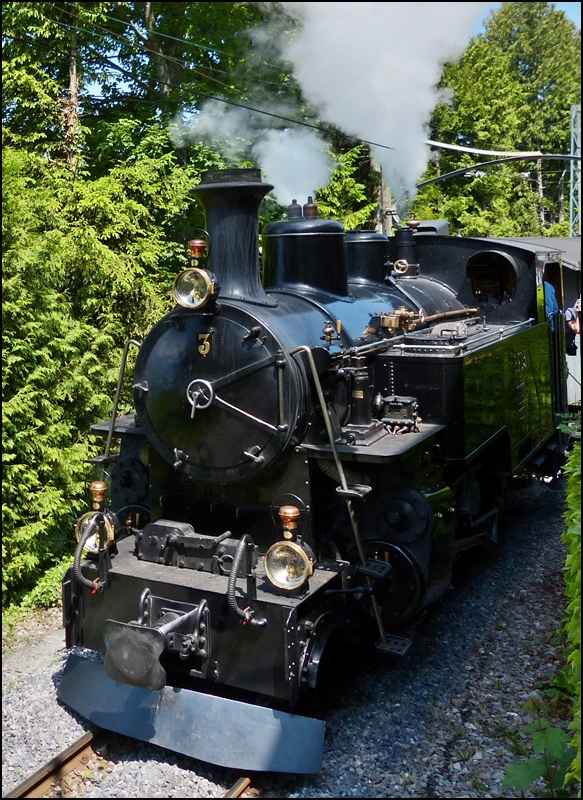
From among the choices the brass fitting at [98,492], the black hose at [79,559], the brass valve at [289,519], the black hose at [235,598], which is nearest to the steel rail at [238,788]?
the black hose at [235,598]

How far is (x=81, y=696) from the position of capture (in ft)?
13.1

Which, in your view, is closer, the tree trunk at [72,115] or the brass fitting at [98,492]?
the brass fitting at [98,492]

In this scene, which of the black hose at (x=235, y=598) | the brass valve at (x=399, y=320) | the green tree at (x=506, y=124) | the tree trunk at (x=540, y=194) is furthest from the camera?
the tree trunk at (x=540, y=194)

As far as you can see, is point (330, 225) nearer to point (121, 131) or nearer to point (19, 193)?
point (19, 193)

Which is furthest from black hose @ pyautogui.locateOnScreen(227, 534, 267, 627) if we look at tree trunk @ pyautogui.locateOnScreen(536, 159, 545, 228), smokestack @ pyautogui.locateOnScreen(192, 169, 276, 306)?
tree trunk @ pyautogui.locateOnScreen(536, 159, 545, 228)

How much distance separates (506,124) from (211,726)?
1362 cm

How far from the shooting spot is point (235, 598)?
360cm

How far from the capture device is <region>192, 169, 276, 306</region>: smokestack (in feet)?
13.9

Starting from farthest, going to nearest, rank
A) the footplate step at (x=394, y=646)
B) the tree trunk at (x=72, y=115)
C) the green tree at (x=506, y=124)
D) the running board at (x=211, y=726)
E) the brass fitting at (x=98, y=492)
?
1. the tree trunk at (x=72, y=115)
2. the green tree at (x=506, y=124)
3. the brass fitting at (x=98, y=492)
4. the footplate step at (x=394, y=646)
5. the running board at (x=211, y=726)

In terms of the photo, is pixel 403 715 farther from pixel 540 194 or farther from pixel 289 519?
pixel 540 194

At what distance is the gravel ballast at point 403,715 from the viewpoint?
138 inches

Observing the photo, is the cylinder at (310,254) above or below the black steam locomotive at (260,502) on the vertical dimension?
above

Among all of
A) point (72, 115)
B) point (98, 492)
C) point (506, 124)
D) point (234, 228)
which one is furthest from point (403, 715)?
point (506, 124)

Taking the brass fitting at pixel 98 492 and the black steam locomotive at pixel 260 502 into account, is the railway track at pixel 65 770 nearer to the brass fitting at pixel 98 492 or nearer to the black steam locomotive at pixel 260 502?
the black steam locomotive at pixel 260 502
